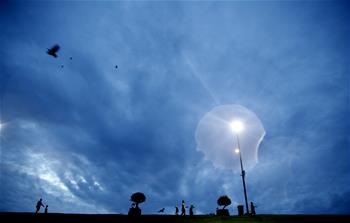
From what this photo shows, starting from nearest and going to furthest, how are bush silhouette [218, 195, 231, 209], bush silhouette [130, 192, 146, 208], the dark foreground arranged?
the dark foreground < bush silhouette [218, 195, 231, 209] < bush silhouette [130, 192, 146, 208]

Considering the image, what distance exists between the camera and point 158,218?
1603cm

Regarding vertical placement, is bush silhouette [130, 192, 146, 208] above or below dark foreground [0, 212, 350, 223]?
above

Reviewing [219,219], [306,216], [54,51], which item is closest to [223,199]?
[219,219]

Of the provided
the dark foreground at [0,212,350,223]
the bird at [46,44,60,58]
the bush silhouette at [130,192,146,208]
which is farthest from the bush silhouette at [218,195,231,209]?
the bird at [46,44,60,58]

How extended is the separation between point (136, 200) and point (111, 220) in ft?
21.0

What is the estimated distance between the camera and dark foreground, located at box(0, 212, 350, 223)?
14391 millimetres

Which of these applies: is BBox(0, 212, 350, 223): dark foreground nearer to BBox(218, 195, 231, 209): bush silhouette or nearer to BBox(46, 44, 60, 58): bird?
BBox(218, 195, 231, 209): bush silhouette

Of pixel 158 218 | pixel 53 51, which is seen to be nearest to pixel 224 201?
pixel 158 218

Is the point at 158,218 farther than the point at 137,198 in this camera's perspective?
No

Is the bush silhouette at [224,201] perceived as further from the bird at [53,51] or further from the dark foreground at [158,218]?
the bird at [53,51]

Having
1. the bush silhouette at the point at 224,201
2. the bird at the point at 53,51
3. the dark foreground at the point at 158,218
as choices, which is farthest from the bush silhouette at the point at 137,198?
the bird at the point at 53,51

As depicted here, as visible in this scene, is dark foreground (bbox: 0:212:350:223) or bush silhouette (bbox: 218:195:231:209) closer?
dark foreground (bbox: 0:212:350:223)

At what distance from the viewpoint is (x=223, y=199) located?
2066cm

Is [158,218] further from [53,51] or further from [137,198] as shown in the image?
[53,51]
